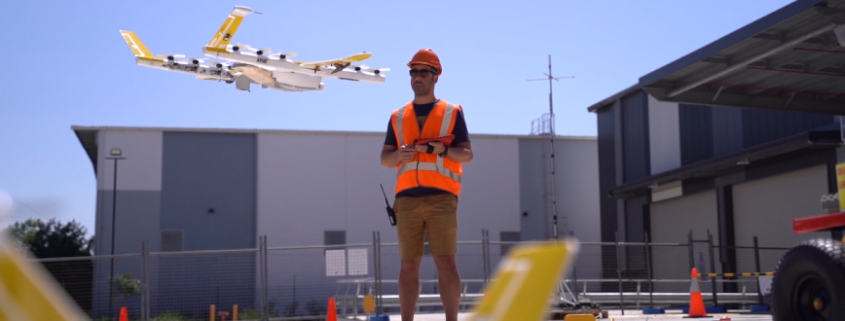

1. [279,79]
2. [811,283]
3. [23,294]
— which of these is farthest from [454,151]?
[279,79]

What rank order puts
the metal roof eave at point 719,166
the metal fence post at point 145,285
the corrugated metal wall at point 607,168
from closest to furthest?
the metal fence post at point 145,285
the metal roof eave at point 719,166
the corrugated metal wall at point 607,168

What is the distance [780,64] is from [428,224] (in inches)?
223

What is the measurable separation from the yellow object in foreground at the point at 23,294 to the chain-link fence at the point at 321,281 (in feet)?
56.4

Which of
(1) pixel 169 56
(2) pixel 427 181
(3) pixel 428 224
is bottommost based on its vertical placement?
(3) pixel 428 224

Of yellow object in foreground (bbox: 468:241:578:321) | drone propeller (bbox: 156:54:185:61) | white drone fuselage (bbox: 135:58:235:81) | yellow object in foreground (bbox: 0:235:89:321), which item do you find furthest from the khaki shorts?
drone propeller (bbox: 156:54:185:61)

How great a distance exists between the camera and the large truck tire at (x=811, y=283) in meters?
4.88

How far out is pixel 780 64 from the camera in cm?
985

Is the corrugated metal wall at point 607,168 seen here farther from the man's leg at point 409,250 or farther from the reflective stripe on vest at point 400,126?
the man's leg at point 409,250

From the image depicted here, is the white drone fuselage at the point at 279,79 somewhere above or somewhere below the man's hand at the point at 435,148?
above

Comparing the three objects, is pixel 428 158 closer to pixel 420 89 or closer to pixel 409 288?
pixel 420 89

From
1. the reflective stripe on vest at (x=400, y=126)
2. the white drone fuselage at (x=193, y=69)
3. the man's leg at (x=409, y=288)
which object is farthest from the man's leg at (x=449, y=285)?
the white drone fuselage at (x=193, y=69)

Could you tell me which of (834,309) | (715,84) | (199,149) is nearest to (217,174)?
(199,149)

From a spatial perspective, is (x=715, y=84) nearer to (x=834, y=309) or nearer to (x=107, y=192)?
(x=834, y=309)

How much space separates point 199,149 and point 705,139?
23441mm
